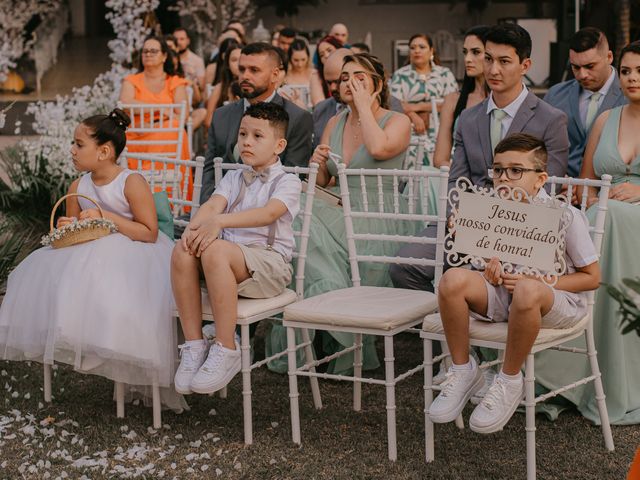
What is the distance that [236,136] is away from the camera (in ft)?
19.7

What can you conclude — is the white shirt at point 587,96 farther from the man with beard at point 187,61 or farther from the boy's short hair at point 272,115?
the man with beard at point 187,61

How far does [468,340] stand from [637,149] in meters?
1.55

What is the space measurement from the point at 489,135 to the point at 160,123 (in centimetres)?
429

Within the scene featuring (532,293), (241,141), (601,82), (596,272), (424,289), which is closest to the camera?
(532,293)

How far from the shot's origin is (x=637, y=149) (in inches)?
201

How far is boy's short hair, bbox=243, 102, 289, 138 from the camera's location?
16.0 ft

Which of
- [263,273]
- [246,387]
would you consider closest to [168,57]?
[263,273]

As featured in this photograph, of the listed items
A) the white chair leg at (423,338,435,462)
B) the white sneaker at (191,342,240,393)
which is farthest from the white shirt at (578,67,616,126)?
the white sneaker at (191,342,240,393)

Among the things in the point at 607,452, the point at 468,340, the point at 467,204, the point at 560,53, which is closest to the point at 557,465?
the point at 607,452

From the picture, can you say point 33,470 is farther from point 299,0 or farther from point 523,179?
point 299,0

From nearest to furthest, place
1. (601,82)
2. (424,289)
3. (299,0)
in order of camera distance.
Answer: (424,289) < (601,82) < (299,0)

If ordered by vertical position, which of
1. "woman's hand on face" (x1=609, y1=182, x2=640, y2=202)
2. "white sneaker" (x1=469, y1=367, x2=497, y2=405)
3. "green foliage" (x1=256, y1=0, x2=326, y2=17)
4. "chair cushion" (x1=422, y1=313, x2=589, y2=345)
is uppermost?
"green foliage" (x1=256, y1=0, x2=326, y2=17)

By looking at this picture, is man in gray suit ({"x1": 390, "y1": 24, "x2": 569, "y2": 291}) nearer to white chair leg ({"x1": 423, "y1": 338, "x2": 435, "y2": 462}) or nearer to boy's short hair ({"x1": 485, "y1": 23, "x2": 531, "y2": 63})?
boy's short hair ({"x1": 485, "y1": 23, "x2": 531, "y2": 63})

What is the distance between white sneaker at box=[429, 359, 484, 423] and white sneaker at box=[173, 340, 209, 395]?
1014mm
